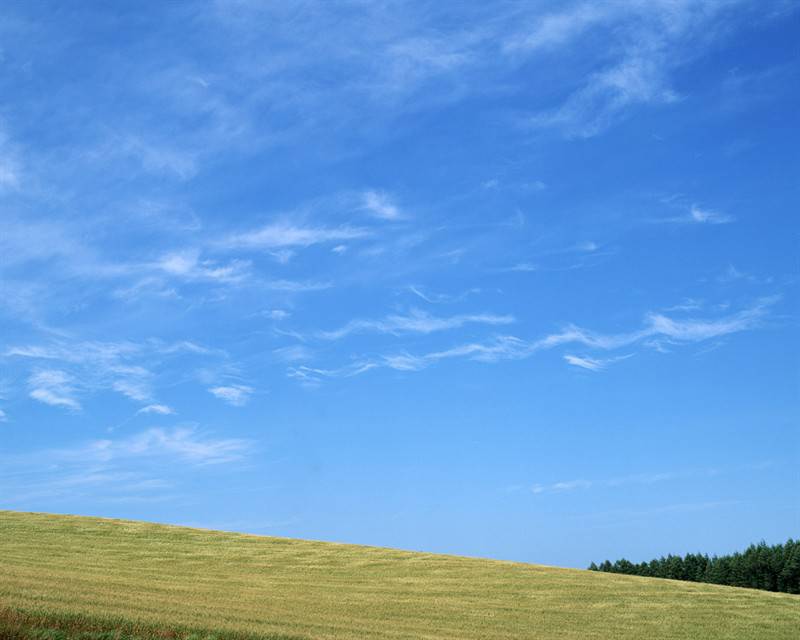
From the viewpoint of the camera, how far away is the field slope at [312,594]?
68.2ft

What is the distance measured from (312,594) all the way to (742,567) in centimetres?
6245

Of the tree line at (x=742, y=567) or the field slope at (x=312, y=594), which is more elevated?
the tree line at (x=742, y=567)

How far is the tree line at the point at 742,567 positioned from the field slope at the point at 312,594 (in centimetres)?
3963

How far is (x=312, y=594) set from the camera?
112ft

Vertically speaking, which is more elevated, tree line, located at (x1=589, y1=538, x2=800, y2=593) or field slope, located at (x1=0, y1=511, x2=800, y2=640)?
tree line, located at (x1=589, y1=538, x2=800, y2=593)

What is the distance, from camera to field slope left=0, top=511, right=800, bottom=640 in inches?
818

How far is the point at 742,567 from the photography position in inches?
3211

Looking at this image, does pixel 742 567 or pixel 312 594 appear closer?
pixel 312 594

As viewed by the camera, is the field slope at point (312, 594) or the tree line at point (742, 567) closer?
the field slope at point (312, 594)

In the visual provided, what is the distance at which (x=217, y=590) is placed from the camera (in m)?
31.5

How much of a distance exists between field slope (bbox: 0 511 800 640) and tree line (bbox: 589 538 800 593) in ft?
130

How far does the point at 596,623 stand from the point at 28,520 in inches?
1474

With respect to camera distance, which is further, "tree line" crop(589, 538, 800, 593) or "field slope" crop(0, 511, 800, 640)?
"tree line" crop(589, 538, 800, 593)

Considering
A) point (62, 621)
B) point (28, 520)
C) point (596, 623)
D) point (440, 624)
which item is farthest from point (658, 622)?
point (28, 520)
